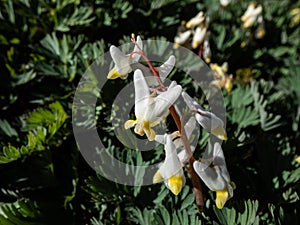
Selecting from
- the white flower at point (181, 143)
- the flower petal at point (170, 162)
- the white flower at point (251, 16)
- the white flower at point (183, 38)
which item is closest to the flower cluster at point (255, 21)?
the white flower at point (251, 16)

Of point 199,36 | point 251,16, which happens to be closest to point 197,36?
point 199,36

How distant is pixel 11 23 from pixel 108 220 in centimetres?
108

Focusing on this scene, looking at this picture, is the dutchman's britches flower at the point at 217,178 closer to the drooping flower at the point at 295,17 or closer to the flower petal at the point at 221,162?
the flower petal at the point at 221,162

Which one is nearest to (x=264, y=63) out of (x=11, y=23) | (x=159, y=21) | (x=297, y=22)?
(x=297, y=22)

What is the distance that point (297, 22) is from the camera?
8.86ft

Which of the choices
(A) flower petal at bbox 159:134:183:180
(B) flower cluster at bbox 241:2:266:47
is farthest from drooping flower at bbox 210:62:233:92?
(A) flower petal at bbox 159:134:183:180

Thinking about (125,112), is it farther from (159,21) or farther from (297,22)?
(297,22)

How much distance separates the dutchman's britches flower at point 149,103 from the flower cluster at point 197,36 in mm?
970

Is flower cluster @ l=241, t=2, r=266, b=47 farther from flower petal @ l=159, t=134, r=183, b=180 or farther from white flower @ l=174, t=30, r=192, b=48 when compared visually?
flower petal @ l=159, t=134, r=183, b=180

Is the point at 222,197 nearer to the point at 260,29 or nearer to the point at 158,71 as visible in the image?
the point at 158,71

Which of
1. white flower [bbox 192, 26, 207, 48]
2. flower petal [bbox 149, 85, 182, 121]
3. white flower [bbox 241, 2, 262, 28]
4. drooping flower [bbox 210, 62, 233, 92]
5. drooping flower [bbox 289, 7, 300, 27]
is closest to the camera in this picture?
flower petal [bbox 149, 85, 182, 121]

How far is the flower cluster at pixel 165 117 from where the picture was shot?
42.6 inches

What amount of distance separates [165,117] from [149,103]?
72 mm

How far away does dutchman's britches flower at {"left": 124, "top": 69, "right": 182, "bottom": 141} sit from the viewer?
1070mm
